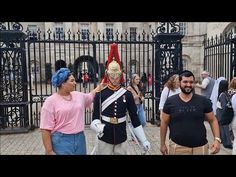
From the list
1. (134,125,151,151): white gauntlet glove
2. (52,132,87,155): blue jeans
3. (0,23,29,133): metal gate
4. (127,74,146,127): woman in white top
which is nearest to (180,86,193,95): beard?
(134,125,151,151): white gauntlet glove

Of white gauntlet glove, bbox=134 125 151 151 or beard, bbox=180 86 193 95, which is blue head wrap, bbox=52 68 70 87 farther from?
beard, bbox=180 86 193 95

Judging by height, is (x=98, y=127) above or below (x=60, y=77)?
below

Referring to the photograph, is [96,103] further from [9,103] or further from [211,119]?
[9,103]

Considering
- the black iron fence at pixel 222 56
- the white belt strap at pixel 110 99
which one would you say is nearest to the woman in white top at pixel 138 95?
the black iron fence at pixel 222 56

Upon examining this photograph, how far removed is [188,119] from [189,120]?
2 centimetres

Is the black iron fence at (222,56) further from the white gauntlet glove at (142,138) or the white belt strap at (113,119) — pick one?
the white belt strap at (113,119)

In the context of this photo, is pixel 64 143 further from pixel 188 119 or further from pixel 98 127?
pixel 188 119

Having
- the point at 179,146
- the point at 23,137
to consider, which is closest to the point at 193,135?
the point at 179,146

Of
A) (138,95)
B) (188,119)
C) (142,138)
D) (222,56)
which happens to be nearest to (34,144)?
(138,95)

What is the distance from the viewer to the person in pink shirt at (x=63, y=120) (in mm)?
3195

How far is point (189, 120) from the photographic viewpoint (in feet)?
11.0

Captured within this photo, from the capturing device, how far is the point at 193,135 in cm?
339

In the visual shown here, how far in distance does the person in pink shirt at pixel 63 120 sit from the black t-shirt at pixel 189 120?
3.84 ft
